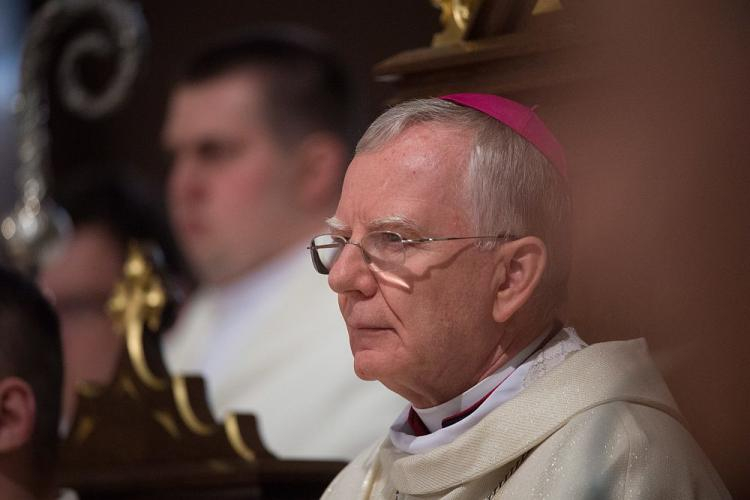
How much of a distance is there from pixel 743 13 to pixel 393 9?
9.01ft

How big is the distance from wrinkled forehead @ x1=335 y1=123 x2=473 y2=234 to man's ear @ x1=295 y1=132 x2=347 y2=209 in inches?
95.1

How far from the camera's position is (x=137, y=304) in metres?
4.51

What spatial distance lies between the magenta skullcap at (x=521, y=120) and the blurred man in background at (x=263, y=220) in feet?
6.55

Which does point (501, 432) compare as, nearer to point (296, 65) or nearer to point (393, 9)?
point (393, 9)

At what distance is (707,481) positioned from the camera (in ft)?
7.55

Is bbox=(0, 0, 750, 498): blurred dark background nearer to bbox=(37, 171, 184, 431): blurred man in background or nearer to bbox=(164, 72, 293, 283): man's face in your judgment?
bbox=(164, 72, 293, 283): man's face

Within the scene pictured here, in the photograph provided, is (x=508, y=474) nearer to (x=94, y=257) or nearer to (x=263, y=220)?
(x=263, y=220)

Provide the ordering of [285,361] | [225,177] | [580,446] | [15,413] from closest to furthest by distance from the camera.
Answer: [580,446], [15,413], [285,361], [225,177]

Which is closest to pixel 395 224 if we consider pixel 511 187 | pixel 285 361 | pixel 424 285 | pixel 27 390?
pixel 424 285

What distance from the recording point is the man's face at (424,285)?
2510 mm

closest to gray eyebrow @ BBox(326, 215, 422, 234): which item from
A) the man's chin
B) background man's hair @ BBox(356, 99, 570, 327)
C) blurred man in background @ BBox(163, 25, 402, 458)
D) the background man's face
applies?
background man's hair @ BBox(356, 99, 570, 327)

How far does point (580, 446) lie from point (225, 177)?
342 cm

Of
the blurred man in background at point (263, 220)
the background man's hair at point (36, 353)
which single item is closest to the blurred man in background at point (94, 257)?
the blurred man in background at point (263, 220)

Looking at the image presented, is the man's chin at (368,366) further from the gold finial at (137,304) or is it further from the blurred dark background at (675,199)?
the gold finial at (137,304)
